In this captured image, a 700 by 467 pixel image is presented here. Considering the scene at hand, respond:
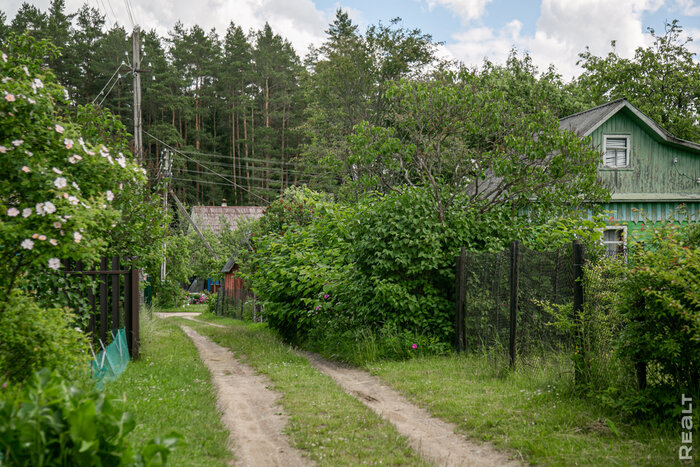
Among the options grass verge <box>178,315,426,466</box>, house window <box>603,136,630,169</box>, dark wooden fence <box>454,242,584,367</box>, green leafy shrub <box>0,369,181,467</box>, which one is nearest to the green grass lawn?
dark wooden fence <box>454,242,584,367</box>

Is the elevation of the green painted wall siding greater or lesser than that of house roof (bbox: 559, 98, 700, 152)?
lesser

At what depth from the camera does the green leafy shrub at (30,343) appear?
12.5 feet

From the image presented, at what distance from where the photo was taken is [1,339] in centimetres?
381

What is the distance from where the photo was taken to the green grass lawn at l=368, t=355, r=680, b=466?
4.34 metres

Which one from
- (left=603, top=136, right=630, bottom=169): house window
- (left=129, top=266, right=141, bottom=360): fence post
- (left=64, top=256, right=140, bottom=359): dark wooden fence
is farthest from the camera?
(left=603, top=136, right=630, bottom=169): house window

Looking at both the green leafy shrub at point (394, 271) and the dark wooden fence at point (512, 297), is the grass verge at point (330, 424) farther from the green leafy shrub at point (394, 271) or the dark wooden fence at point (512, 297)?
the dark wooden fence at point (512, 297)

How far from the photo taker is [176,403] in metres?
5.87

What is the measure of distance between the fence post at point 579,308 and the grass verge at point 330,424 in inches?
83.9

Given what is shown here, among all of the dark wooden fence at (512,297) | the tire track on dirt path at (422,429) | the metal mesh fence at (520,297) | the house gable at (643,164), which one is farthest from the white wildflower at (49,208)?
the house gable at (643,164)

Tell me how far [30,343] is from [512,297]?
5895 mm

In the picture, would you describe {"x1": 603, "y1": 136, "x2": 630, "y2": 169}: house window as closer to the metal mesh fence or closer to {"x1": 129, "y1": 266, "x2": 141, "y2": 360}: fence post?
the metal mesh fence

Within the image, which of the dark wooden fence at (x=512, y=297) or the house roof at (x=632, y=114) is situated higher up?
the house roof at (x=632, y=114)

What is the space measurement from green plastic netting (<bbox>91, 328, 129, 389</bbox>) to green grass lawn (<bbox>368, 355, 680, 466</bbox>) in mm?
3526

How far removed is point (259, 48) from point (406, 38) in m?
20.1
